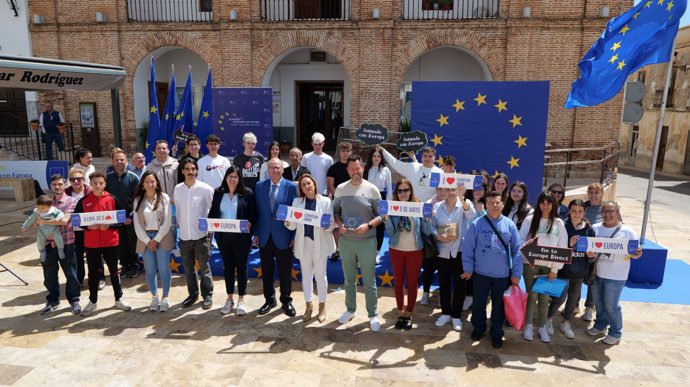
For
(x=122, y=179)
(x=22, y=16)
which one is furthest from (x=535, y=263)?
(x=22, y=16)

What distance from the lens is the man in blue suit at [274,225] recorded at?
17.8 feet

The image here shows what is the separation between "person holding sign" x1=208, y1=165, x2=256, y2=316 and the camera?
5477mm

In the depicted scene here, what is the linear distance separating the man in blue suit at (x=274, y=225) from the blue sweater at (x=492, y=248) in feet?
6.80

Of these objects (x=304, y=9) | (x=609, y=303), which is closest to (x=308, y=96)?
(x=304, y=9)

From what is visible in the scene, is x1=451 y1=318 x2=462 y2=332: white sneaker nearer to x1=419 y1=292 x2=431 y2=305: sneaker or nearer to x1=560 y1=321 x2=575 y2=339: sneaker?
x1=419 y1=292 x2=431 y2=305: sneaker

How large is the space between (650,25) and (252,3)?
11860 mm

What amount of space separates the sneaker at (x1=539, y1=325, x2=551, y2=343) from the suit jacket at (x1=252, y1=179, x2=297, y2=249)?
3.01 meters

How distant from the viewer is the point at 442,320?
547 cm

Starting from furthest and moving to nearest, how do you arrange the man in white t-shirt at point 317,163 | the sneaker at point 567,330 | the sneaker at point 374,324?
the man in white t-shirt at point 317,163
the sneaker at point 374,324
the sneaker at point 567,330

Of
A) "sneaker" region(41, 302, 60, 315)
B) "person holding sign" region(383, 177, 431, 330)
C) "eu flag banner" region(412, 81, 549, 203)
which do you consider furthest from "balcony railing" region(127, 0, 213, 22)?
"person holding sign" region(383, 177, 431, 330)

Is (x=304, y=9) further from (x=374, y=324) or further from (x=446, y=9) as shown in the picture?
(x=374, y=324)

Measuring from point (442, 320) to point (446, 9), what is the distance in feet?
43.3

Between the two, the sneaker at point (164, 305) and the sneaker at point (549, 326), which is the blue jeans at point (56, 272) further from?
the sneaker at point (549, 326)

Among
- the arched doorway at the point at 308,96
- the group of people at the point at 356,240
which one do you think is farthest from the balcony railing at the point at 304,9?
the group of people at the point at 356,240
